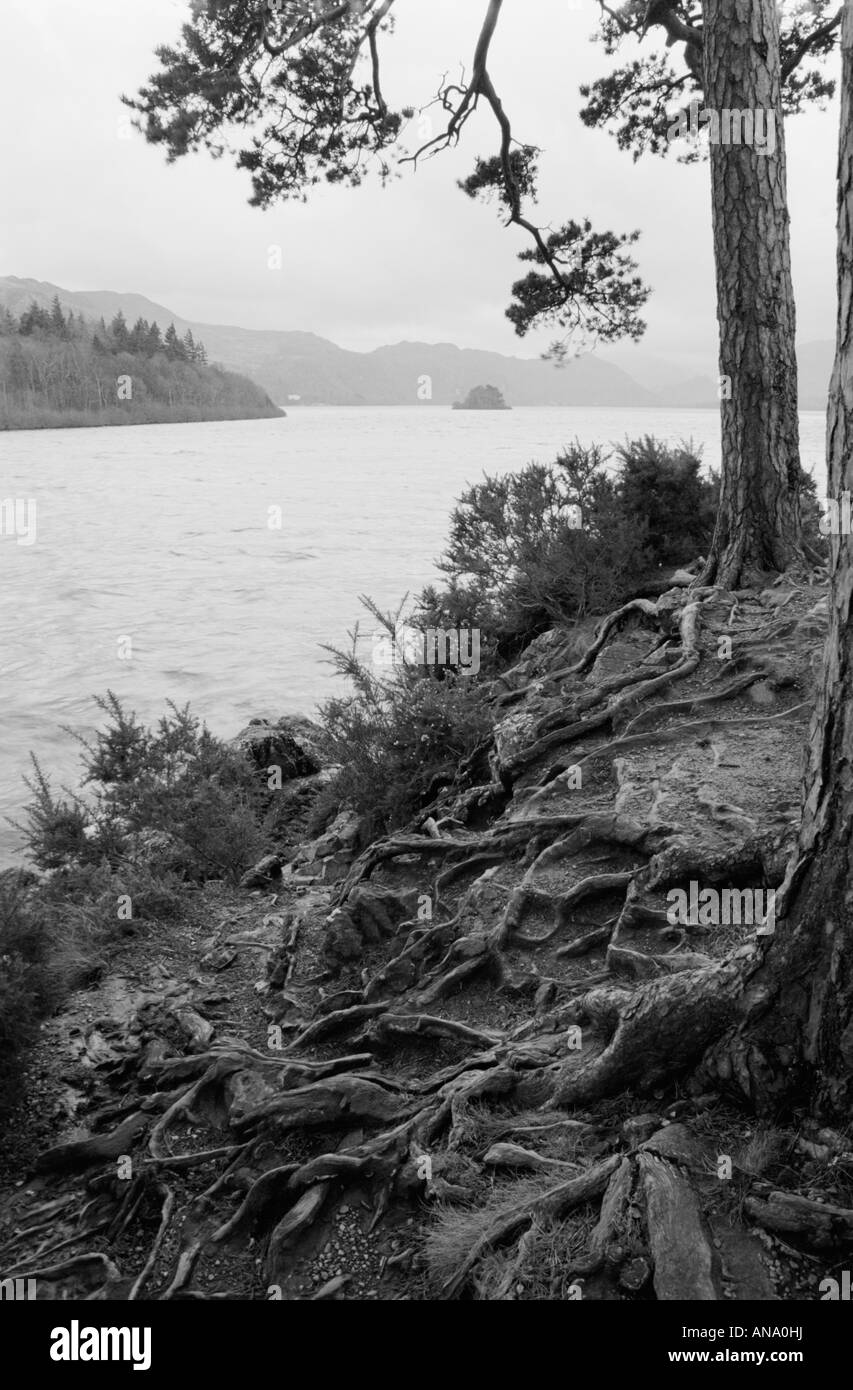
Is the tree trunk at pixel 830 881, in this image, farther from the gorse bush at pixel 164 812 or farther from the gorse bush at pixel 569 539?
the gorse bush at pixel 569 539

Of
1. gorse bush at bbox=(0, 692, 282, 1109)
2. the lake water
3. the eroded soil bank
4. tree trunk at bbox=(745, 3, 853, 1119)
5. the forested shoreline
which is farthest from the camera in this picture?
the forested shoreline

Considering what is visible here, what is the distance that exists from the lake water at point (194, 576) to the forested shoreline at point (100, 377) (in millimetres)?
33585

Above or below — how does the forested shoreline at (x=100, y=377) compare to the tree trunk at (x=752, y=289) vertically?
above

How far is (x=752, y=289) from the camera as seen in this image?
28.8 feet

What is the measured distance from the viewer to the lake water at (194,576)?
56.4 ft

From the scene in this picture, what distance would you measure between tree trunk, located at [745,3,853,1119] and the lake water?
384 inches

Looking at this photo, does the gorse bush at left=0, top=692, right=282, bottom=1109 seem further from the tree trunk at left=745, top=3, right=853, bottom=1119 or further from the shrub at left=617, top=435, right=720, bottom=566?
the shrub at left=617, top=435, right=720, bottom=566

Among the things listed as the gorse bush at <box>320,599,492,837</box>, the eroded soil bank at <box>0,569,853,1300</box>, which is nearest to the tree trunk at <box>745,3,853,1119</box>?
the eroded soil bank at <box>0,569,853,1300</box>

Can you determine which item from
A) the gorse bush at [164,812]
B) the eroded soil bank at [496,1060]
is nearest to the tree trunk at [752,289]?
the eroded soil bank at [496,1060]

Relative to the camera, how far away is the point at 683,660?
24.6ft

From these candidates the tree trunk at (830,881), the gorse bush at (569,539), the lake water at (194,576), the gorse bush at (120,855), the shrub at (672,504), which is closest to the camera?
the tree trunk at (830,881)

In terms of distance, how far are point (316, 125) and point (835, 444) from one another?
34.8 feet

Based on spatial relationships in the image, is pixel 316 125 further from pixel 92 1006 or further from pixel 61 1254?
pixel 61 1254

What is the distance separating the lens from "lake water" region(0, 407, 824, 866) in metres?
17.2
